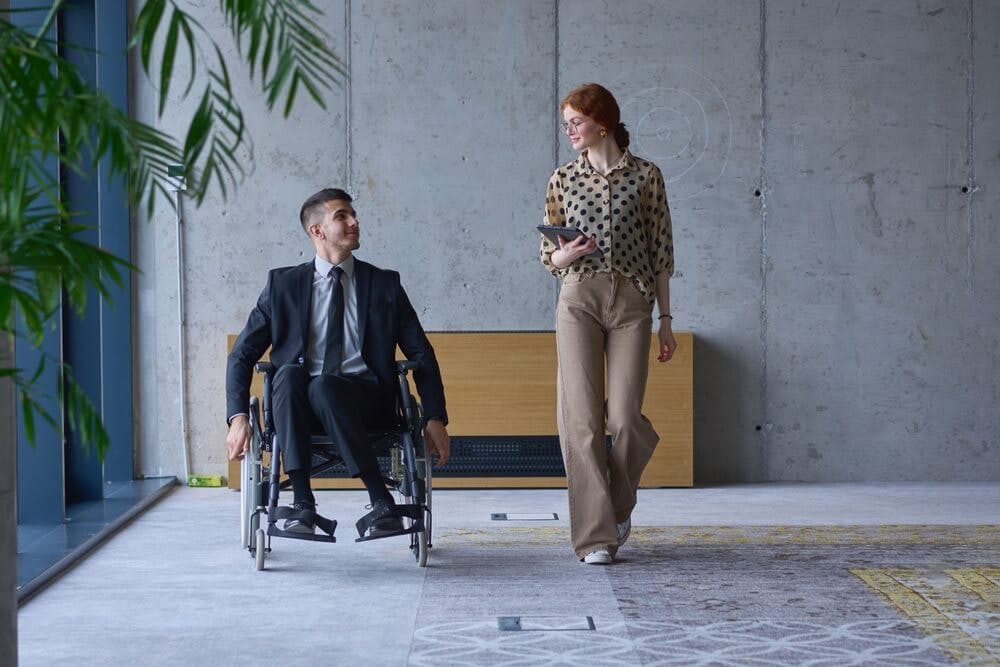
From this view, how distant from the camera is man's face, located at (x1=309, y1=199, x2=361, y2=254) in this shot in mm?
4098

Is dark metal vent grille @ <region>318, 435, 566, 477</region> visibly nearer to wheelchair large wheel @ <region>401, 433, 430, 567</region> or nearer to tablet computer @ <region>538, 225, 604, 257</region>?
wheelchair large wheel @ <region>401, 433, 430, 567</region>

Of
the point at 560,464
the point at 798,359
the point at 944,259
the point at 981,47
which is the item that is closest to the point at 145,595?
the point at 560,464

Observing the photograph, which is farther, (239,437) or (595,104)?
(595,104)

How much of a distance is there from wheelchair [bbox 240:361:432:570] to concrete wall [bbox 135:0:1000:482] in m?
2.01

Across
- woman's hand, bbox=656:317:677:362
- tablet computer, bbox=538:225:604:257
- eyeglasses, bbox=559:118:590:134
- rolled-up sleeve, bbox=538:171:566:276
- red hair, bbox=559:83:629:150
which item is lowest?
woman's hand, bbox=656:317:677:362

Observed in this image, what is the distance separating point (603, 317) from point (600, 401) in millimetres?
249

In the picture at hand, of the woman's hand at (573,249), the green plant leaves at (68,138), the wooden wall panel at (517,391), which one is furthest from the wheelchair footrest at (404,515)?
the green plant leaves at (68,138)

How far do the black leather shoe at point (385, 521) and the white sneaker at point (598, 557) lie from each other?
0.56 meters

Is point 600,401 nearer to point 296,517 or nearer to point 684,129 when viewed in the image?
point 296,517

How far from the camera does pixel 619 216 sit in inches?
157

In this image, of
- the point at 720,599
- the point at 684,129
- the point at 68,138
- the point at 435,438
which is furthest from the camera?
the point at 684,129

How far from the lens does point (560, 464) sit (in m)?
5.74

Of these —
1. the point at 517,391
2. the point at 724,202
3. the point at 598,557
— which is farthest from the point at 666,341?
the point at 724,202

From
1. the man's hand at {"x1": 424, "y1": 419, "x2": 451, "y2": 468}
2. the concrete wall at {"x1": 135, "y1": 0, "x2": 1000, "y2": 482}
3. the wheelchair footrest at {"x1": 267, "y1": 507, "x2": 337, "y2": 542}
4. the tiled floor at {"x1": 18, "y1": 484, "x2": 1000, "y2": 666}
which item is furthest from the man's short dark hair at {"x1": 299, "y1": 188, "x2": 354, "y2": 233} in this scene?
the concrete wall at {"x1": 135, "y1": 0, "x2": 1000, "y2": 482}
